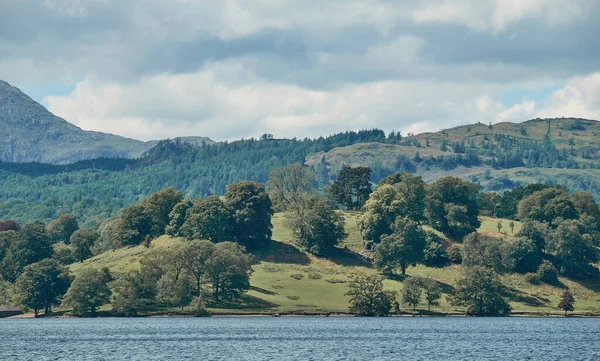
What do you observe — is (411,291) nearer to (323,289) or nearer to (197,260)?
(323,289)

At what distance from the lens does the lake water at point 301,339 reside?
320 ft

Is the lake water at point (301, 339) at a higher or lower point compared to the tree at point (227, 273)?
lower

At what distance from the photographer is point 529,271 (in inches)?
7805

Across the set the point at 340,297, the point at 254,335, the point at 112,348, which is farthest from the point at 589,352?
the point at 340,297

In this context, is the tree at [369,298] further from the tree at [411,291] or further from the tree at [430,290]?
the tree at [430,290]

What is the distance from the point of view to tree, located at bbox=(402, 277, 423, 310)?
556 feet

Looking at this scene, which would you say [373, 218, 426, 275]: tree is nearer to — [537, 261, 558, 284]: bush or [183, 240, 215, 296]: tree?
[537, 261, 558, 284]: bush

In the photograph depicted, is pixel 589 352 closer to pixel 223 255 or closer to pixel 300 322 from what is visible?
pixel 300 322

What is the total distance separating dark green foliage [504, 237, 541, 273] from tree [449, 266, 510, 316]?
25.9 metres

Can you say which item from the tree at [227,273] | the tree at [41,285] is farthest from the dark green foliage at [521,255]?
the tree at [41,285]

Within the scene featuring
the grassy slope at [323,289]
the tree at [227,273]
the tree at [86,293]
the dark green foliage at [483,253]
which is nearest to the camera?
the tree at [86,293]

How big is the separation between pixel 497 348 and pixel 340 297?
7494cm

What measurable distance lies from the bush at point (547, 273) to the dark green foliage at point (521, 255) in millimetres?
3930

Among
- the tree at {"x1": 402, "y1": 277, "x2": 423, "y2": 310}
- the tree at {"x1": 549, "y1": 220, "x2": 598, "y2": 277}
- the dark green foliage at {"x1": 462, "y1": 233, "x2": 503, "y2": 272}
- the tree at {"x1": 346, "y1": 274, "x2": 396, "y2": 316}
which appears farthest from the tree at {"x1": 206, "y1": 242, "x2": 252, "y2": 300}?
the tree at {"x1": 549, "y1": 220, "x2": 598, "y2": 277}
